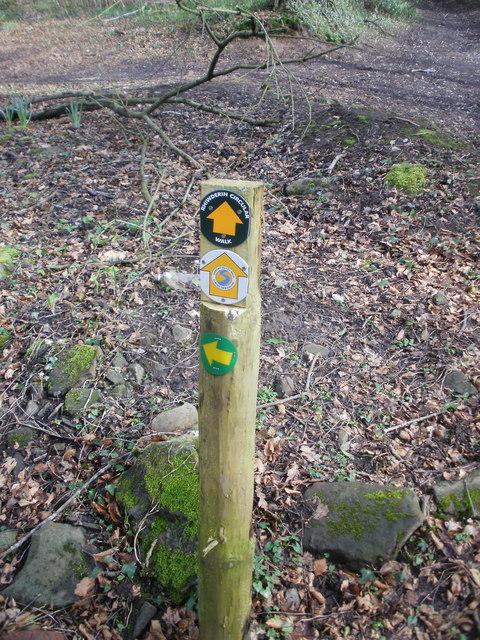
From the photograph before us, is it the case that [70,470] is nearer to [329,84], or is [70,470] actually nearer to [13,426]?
[13,426]

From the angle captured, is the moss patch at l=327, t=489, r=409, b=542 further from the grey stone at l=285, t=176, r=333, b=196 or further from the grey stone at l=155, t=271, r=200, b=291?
the grey stone at l=285, t=176, r=333, b=196

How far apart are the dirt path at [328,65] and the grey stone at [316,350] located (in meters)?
5.21

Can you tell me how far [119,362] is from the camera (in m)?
3.73

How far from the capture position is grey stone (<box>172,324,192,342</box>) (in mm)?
4032

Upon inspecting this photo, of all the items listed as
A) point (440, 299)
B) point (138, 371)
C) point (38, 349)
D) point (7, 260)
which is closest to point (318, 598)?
point (138, 371)

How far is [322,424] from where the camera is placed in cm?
333

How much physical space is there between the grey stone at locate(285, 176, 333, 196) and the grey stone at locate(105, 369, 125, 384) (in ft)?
12.3

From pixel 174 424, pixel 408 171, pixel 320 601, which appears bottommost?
pixel 320 601

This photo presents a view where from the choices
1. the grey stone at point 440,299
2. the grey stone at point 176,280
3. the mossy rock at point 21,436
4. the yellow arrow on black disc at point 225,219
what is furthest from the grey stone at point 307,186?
the yellow arrow on black disc at point 225,219

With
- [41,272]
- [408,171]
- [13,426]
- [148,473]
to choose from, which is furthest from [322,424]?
[408,171]

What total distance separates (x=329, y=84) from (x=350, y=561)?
33.6ft

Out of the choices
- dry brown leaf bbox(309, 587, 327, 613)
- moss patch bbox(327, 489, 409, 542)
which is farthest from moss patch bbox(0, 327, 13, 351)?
dry brown leaf bbox(309, 587, 327, 613)

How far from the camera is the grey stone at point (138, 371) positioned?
3.64 m

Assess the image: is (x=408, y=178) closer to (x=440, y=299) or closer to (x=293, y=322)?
(x=440, y=299)
